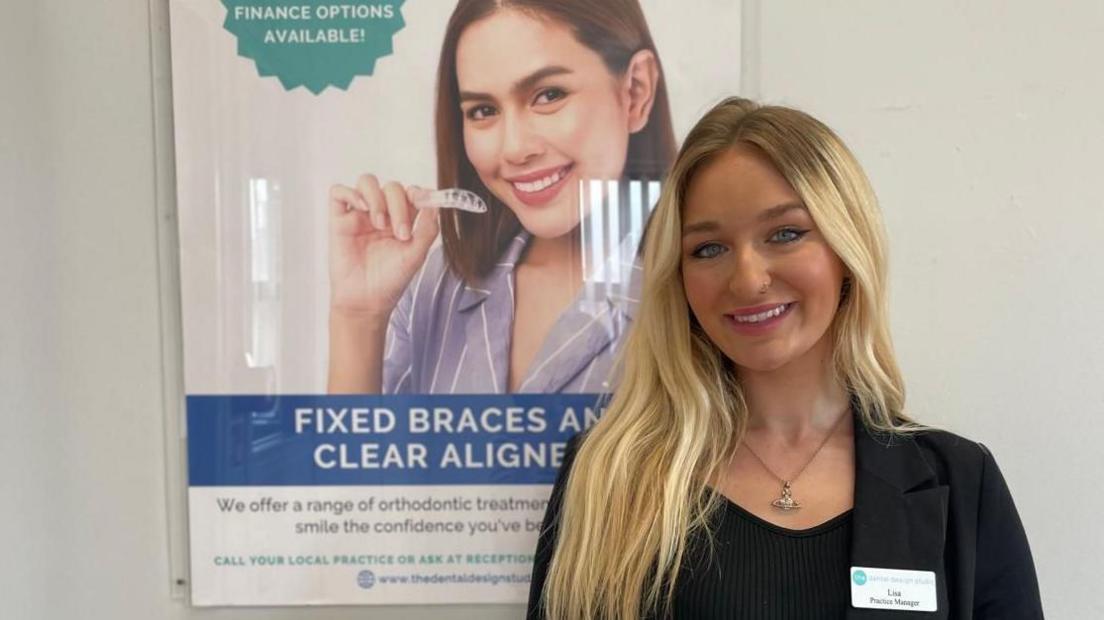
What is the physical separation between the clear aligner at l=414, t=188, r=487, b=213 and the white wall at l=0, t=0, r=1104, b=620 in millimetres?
508

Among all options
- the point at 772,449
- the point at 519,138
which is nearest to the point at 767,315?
the point at 772,449

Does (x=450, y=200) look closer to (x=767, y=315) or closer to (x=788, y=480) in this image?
(x=767, y=315)

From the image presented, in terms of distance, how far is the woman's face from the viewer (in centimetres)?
100

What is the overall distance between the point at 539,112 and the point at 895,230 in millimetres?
688

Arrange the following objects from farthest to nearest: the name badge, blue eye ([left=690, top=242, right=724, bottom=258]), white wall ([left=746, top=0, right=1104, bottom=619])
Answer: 1. white wall ([left=746, top=0, right=1104, bottom=619])
2. blue eye ([left=690, top=242, right=724, bottom=258])
3. the name badge

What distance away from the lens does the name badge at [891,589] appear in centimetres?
96

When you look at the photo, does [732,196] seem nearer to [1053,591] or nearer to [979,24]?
[979,24]

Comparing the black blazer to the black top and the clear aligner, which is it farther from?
the clear aligner

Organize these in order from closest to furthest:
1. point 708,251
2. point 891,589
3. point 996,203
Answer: point 891,589, point 708,251, point 996,203

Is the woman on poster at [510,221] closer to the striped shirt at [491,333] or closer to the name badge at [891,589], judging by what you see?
the striped shirt at [491,333]

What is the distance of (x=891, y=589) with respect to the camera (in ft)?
3.15

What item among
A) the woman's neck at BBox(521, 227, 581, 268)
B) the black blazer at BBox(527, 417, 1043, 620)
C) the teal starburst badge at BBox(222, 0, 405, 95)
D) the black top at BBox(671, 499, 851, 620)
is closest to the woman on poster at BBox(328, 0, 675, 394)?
the woman's neck at BBox(521, 227, 581, 268)

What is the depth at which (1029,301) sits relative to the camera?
50.8 inches

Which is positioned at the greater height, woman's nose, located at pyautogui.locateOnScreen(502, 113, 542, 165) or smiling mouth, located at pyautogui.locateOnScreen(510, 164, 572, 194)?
woman's nose, located at pyautogui.locateOnScreen(502, 113, 542, 165)
